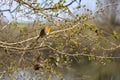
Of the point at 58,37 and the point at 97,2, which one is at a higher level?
the point at 97,2

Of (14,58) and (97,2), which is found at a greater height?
(97,2)

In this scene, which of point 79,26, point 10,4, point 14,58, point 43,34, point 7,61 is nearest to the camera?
point 43,34

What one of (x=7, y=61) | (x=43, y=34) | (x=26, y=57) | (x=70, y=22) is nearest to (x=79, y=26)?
Answer: (x=70, y=22)

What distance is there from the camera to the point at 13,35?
147 inches

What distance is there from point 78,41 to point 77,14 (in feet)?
1.09

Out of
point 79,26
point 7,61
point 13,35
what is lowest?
point 7,61

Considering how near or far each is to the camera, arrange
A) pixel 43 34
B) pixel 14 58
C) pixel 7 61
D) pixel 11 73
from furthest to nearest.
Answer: pixel 7 61, pixel 14 58, pixel 11 73, pixel 43 34

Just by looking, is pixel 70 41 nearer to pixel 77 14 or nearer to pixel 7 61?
pixel 77 14

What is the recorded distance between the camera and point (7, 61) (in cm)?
357

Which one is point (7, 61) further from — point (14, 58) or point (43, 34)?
point (43, 34)

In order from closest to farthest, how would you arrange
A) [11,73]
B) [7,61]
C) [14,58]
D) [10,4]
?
[10,4], [11,73], [14,58], [7,61]

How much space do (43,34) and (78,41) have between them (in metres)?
0.71

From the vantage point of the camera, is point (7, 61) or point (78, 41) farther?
point (7, 61)

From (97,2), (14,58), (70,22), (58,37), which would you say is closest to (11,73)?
(14,58)
